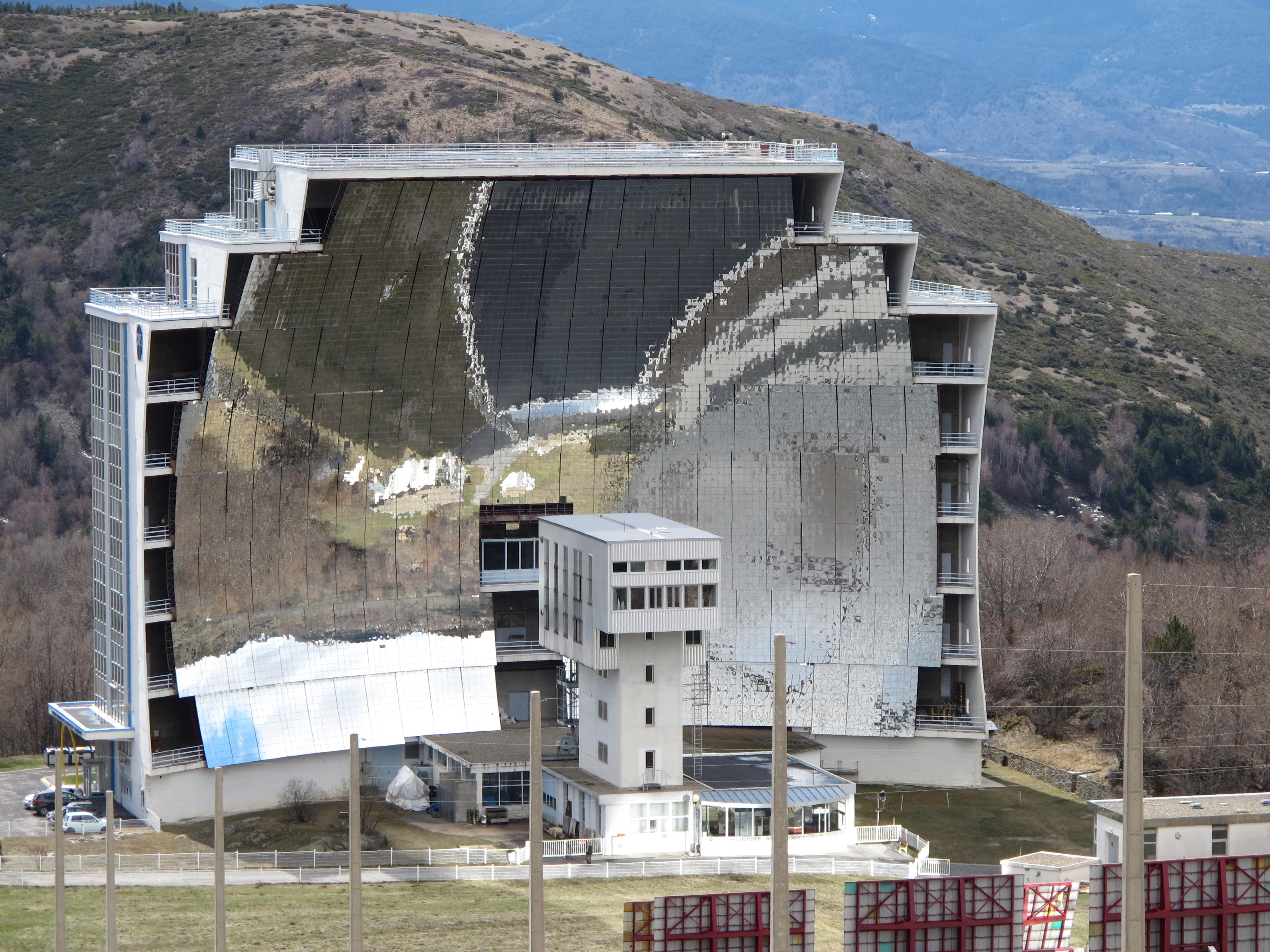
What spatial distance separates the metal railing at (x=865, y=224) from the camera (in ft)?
289

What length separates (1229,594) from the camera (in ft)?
369

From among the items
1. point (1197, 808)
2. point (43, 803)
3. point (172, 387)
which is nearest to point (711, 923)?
point (1197, 808)

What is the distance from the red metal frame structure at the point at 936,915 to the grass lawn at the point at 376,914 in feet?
38.5

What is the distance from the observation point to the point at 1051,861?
2808 inches

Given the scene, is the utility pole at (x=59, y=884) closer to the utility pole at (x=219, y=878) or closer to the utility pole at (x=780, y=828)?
the utility pole at (x=219, y=878)

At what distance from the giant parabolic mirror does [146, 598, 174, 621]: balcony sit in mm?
1549

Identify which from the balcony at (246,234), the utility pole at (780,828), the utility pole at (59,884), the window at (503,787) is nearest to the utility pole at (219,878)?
the utility pole at (59,884)

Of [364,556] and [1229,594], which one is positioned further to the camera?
[1229,594]

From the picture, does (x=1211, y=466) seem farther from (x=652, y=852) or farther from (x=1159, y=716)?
(x=652, y=852)

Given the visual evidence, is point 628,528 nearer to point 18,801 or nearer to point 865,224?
point 865,224

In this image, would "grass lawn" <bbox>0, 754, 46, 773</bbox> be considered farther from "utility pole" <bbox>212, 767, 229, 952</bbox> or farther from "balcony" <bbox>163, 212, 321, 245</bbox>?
"utility pole" <bbox>212, 767, 229, 952</bbox>

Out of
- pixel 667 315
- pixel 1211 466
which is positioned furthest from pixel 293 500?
pixel 1211 466

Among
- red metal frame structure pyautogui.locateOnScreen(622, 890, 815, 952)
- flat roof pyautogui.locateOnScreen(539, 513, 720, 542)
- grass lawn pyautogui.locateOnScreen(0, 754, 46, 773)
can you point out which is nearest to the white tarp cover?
flat roof pyautogui.locateOnScreen(539, 513, 720, 542)

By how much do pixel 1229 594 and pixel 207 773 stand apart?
5253cm
